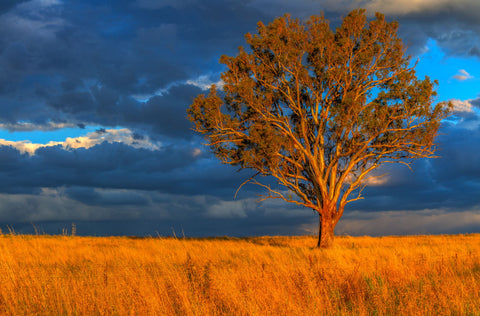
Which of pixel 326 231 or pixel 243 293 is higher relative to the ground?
pixel 326 231

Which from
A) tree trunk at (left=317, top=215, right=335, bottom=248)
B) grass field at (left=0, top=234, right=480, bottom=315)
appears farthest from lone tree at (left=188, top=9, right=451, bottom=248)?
grass field at (left=0, top=234, right=480, bottom=315)

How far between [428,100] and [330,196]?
26.7 feet

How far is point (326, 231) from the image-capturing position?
25.8 metres

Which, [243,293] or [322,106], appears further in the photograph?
[322,106]

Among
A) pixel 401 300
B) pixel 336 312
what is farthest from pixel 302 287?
pixel 401 300

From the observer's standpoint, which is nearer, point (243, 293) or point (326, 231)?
point (243, 293)

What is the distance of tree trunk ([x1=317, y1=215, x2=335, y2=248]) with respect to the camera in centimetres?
2562

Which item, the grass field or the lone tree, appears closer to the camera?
the grass field

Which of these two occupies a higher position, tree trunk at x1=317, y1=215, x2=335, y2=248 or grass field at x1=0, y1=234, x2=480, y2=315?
tree trunk at x1=317, y1=215, x2=335, y2=248

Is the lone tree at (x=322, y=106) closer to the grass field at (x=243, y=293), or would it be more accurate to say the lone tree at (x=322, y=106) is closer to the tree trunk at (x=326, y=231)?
the tree trunk at (x=326, y=231)

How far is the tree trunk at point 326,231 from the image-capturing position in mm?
25625

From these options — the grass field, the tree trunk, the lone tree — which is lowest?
the grass field

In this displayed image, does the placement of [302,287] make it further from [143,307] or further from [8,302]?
[8,302]

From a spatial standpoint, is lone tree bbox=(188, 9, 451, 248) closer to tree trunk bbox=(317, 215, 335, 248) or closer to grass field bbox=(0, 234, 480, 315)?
tree trunk bbox=(317, 215, 335, 248)
